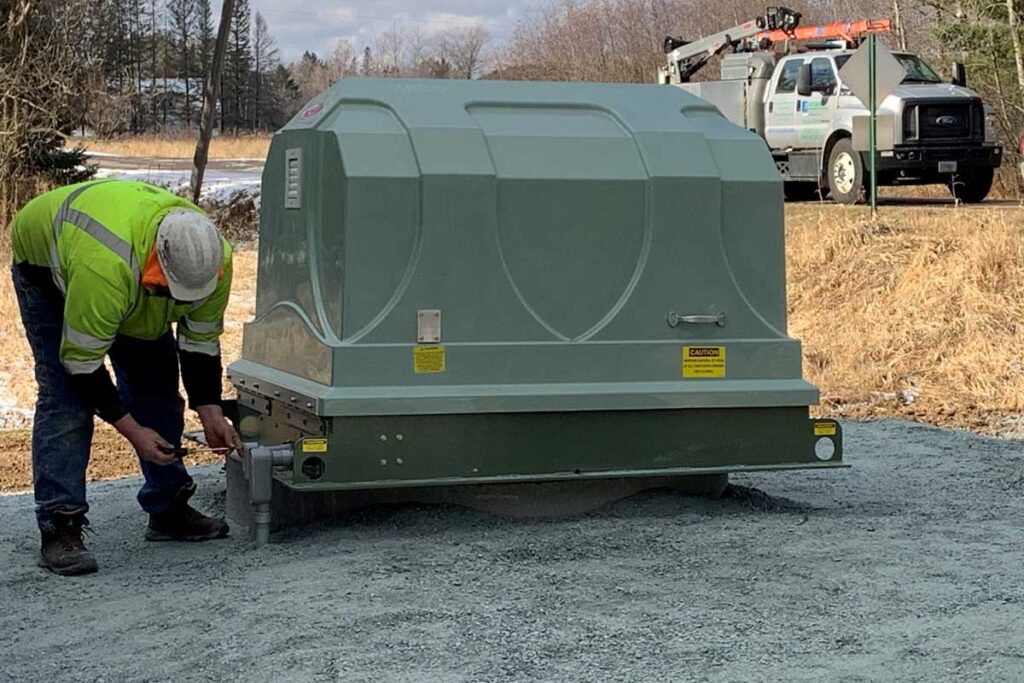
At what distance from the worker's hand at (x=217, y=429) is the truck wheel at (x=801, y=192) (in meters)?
16.9

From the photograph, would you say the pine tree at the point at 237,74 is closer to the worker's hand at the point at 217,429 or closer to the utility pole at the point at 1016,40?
the utility pole at the point at 1016,40

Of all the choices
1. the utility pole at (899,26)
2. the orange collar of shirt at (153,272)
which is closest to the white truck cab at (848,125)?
the utility pole at (899,26)

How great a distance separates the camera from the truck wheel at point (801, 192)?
887 inches

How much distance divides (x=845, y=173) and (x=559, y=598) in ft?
52.6

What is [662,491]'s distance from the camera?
6.95 meters

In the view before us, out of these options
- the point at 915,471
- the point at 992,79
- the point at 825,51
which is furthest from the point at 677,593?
the point at 992,79

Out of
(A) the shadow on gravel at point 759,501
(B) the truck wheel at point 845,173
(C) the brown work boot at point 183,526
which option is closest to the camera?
(C) the brown work boot at point 183,526

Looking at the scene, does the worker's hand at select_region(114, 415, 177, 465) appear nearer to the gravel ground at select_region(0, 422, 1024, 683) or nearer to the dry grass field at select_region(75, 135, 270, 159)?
the gravel ground at select_region(0, 422, 1024, 683)

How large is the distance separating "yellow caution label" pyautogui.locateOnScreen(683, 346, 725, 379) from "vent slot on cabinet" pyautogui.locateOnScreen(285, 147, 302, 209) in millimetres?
1805

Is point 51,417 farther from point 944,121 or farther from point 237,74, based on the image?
point 237,74

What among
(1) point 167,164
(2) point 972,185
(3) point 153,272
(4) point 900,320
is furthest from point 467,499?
(1) point 167,164

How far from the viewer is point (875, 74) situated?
18.1 meters

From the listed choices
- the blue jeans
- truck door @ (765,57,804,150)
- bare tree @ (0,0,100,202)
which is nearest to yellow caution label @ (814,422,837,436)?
the blue jeans

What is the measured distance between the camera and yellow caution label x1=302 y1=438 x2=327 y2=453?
19.9 ft
